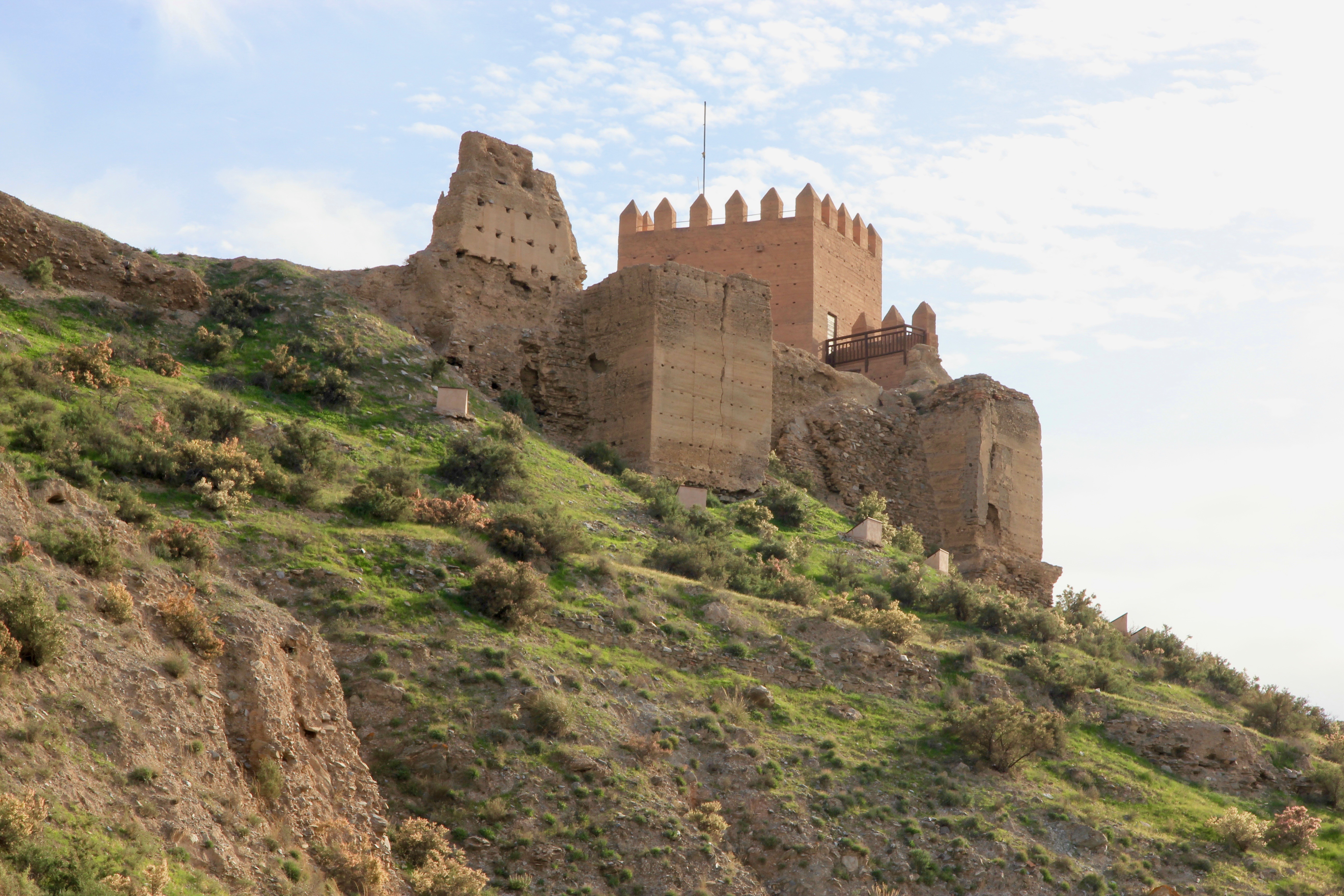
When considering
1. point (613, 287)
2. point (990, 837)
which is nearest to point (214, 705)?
point (990, 837)

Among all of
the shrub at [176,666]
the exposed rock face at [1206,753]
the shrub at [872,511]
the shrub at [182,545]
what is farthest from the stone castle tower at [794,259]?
the shrub at [176,666]

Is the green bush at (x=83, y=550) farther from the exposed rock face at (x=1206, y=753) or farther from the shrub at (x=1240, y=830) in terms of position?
the exposed rock face at (x=1206, y=753)

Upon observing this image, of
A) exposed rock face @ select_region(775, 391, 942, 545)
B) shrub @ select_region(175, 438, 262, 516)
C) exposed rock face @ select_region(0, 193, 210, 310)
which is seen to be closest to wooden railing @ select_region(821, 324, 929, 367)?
exposed rock face @ select_region(775, 391, 942, 545)

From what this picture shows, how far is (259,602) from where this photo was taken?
1686 centimetres

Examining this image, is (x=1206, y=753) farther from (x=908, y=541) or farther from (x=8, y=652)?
(x=8, y=652)

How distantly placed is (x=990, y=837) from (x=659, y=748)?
439 cm

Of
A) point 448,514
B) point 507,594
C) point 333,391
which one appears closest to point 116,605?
point 507,594

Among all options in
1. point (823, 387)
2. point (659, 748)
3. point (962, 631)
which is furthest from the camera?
point (823, 387)

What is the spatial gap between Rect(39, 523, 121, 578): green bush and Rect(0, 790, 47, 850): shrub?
157 inches

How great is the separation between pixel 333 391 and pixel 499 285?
604cm

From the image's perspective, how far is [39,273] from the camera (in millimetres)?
24766

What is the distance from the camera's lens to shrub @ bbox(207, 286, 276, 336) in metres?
26.6

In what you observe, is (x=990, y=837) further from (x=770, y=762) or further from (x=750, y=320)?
(x=750, y=320)

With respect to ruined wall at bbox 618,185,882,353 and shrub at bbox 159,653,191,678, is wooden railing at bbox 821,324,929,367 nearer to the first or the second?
ruined wall at bbox 618,185,882,353
